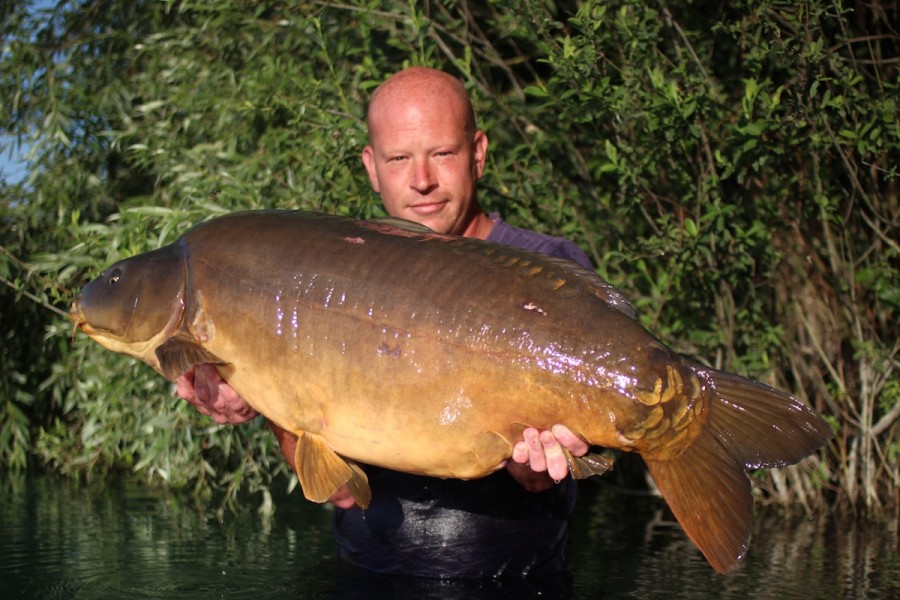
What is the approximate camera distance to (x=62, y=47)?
5988 mm

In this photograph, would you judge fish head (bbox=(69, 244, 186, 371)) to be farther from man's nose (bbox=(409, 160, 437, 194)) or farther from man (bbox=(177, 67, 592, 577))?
man's nose (bbox=(409, 160, 437, 194))

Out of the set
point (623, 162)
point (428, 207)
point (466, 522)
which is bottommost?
point (466, 522)

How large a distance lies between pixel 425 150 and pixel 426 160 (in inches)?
1.2

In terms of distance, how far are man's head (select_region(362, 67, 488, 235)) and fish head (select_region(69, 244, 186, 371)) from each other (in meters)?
0.89

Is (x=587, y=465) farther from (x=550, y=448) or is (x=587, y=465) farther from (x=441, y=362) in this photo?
(x=441, y=362)

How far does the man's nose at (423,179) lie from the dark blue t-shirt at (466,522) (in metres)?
0.31

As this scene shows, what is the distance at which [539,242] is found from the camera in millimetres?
3150

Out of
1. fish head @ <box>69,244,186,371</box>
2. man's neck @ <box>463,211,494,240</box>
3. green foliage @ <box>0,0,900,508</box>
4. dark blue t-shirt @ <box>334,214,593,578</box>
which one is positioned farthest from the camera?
green foliage @ <box>0,0,900,508</box>

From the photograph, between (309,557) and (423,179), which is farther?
(309,557)

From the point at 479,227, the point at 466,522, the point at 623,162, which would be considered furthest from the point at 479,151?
the point at 466,522

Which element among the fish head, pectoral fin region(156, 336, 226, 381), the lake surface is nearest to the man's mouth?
the fish head

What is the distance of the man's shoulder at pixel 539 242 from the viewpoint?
310cm

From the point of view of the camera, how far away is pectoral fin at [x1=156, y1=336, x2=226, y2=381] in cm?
234

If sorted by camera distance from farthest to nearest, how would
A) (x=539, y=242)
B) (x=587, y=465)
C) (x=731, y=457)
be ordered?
(x=539, y=242) < (x=587, y=465) < (x=731, y=457)
